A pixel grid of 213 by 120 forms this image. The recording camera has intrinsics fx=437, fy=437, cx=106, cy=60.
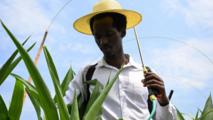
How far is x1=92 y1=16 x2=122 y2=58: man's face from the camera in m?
1.33

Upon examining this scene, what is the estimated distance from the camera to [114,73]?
1409mm

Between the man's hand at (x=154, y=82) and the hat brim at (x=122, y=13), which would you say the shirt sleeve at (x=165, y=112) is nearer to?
the man's hand at (x=154, y=82)

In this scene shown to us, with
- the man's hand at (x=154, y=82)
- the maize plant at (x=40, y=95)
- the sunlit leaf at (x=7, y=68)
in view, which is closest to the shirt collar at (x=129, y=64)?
the maize plant at (x=40, y=95)

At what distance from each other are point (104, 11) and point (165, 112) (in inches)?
15.4

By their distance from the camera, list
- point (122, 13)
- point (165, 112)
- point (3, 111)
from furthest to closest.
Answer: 1. point (122, 13)
2. point (165, 112)
3. point (3, 111)

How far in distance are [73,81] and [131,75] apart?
7.8 inches

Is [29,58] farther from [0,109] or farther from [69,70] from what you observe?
[69,70]

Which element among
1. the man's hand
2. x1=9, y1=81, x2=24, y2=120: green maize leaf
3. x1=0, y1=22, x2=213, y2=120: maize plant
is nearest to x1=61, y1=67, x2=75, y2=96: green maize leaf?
x1=0, y1=22, x2=213, y2=120: maize plant

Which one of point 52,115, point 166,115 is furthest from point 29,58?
point 166,115

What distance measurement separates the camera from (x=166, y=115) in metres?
1.29

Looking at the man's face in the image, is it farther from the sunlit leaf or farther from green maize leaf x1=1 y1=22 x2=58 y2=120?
green maize leaf x1=1 y1=22 x2=58 y2=120

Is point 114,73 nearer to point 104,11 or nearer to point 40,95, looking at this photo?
point 104,11

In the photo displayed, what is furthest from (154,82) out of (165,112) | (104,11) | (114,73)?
(104,11)

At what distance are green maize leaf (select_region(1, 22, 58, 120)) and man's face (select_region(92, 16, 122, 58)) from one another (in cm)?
64
